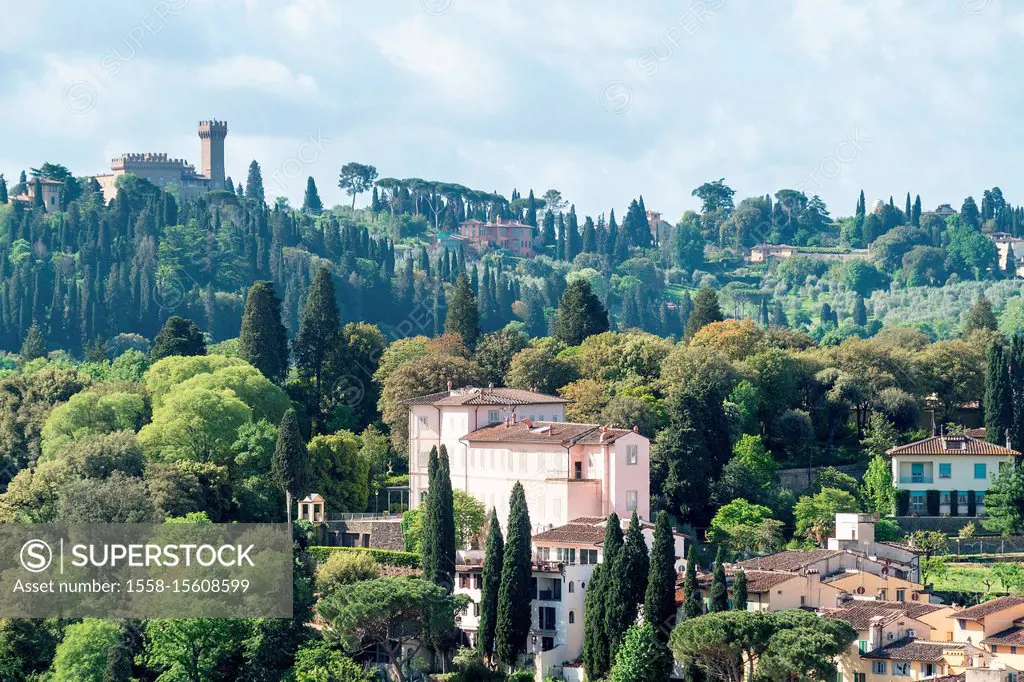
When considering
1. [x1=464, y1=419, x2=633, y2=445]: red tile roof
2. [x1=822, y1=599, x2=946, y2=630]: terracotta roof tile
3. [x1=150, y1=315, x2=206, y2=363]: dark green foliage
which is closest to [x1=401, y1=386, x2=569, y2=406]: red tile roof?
[x1=464, y1=419, x2=633, y2=445]: red tile roof

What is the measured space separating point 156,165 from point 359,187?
28367 mm

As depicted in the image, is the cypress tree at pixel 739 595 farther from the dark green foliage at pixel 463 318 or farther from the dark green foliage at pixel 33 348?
the dark green foliage at pixel 33 348

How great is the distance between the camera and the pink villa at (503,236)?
18238cm

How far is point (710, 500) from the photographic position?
201 feet

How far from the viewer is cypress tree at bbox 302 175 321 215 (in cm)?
18300

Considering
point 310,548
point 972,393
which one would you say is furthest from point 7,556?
point 972,393

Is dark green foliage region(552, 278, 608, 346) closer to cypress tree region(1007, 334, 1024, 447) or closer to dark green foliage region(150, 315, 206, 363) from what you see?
dark green foliage region(150, 315, 206, 363)

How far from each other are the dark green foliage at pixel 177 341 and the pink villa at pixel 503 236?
105 metres

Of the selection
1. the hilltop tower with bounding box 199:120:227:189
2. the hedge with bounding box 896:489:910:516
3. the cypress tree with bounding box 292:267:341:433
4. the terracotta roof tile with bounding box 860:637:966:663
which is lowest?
the terracotta roof tile with bounding box 860:637:966:663

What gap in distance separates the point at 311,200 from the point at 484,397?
123 m

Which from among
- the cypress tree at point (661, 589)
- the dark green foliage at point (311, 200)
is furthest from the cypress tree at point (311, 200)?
the cypress tree at point (661, 589)

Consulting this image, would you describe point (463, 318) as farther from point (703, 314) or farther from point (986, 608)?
point (986, 608)

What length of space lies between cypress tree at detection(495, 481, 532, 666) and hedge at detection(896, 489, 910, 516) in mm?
16344

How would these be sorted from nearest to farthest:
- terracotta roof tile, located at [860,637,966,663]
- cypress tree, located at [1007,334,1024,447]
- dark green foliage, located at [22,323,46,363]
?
terracotta roof tile, located at [860,637,966,663] → cypress tree, located at [1007,334,1024,447] → dark green foliage, located at [22,323,46,363]
